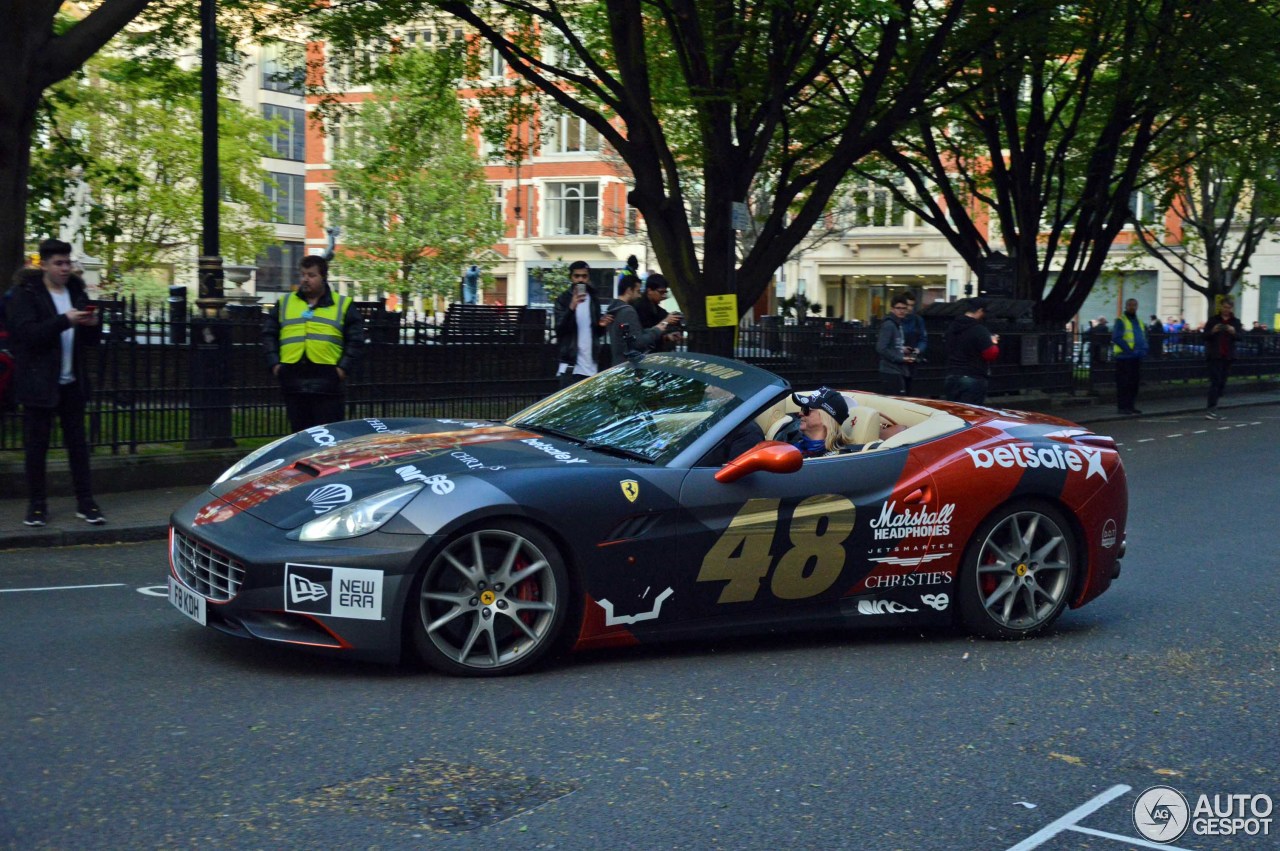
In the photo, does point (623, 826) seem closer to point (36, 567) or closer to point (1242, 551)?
point (36, 567)

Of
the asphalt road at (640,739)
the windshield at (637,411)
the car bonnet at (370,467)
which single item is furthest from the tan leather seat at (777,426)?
the car bonnet at (370,467)

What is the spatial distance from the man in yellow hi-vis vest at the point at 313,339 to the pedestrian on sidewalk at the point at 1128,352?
15.7m

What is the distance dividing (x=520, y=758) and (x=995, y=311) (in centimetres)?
2208

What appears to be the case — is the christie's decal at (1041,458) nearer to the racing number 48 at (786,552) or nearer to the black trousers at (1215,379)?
the racing number 48 at (786,552)

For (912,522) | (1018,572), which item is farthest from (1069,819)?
(1018,572)

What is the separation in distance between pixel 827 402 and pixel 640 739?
2.49m

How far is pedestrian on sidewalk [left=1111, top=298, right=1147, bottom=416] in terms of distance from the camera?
23.3 m

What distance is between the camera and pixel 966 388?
49.2 ft

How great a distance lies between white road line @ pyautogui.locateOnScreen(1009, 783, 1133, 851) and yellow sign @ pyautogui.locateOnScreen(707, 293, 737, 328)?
12.7 meters

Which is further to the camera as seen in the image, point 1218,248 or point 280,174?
point 280,174

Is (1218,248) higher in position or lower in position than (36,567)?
higher

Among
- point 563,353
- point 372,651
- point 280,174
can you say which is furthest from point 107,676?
point 280,174

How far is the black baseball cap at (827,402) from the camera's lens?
7.05 m

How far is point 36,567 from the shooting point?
28.4ft
